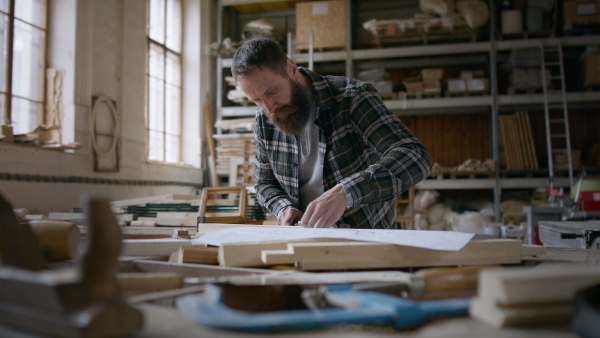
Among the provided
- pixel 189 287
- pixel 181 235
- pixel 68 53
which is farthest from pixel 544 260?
pixel 68 53

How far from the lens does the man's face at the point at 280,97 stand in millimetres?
2381

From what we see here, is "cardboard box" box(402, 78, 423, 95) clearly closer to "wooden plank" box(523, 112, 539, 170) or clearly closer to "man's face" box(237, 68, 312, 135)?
"wooden plank" box(523, 112, 539, 170)

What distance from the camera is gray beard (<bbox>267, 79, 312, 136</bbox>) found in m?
2.49

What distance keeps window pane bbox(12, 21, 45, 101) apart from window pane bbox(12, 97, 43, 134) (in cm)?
10

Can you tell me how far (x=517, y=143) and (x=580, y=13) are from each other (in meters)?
2.54

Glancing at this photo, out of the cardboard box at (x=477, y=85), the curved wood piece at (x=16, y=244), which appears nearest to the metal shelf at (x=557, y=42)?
the cardboard box at (x=477, y=85)

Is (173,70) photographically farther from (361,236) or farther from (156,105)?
(361,236)

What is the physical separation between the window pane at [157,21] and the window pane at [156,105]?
79 cm

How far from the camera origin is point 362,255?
1.24 meters

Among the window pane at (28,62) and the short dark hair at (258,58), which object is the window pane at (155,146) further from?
the short dark hair at (258,58)

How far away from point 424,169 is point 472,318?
61.6 inches

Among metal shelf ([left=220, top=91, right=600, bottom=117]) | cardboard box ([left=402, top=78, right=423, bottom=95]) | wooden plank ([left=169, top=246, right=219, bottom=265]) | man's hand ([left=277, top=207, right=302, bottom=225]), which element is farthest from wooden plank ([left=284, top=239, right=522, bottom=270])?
cardboard box ([left=402, top=78, right=423, bottom=95])

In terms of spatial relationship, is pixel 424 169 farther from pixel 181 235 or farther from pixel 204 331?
pixel 204 331

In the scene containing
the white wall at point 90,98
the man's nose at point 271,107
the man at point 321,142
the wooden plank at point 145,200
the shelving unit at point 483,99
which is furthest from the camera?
the shelving unit at point 483,99
